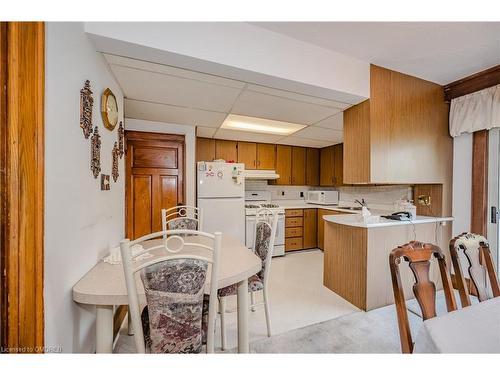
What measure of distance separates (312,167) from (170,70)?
3.55 m

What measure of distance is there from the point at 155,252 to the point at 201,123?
1.94 meters

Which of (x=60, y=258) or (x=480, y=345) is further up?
(x=60, y=258)

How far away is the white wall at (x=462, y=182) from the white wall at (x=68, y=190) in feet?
11.4

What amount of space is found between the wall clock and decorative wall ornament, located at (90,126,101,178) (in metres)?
0.17

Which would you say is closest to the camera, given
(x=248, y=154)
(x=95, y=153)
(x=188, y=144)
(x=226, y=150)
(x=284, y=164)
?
(x=95, y=153)

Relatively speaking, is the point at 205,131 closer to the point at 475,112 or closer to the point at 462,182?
the point at 475,112

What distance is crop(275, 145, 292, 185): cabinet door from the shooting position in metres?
4.30

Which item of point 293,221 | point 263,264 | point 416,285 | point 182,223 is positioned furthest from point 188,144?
point 416,285

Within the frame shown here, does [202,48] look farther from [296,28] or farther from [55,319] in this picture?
[55,319]

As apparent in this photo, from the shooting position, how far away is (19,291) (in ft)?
2.65

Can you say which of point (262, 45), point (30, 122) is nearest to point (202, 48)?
point (262, 45)

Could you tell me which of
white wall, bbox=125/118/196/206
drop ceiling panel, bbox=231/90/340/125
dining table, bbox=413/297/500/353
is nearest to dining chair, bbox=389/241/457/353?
dining table, bbox=413/297/500/353

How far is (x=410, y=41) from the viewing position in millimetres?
1702

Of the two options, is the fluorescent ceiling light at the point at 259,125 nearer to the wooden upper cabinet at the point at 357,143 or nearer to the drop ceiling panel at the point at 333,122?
the drop ceiling panel at the point at 333,122
